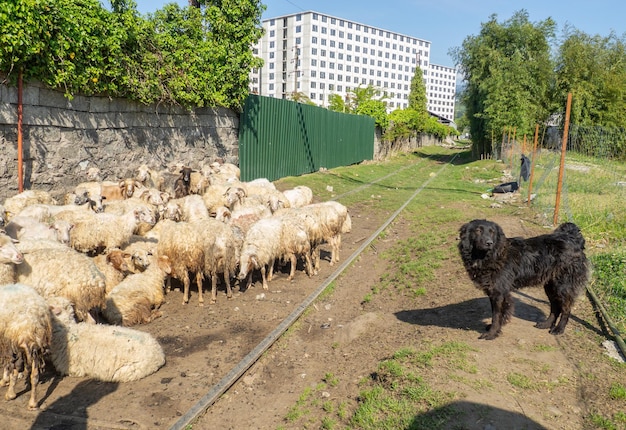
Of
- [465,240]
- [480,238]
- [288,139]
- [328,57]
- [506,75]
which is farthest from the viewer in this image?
[328,57]

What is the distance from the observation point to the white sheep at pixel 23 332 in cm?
432

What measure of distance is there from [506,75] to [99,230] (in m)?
35.3

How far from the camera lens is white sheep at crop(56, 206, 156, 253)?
761cm

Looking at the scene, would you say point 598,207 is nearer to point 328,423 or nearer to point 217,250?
point 217,250

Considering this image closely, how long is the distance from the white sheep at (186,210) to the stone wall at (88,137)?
235 centimetres

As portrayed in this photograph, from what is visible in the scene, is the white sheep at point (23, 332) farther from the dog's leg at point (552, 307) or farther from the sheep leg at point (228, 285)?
the dog's leg at point (552, 307)

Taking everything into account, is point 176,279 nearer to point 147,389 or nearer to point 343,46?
point 147,389

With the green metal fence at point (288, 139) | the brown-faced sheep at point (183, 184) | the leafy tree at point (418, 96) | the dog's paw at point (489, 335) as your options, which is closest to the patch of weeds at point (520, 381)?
the dog's paw at point (489, 335)

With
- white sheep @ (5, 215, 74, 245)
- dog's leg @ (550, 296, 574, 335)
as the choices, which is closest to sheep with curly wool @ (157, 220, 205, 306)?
white sheep @ (5, 215, 74, 245)

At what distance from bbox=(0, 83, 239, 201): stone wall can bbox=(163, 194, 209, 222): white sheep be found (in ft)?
7.73

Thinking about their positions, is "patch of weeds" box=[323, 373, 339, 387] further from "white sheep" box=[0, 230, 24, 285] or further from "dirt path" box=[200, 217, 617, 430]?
"white sheep" box=[0, 230, 24, 285]

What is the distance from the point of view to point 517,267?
5.61m

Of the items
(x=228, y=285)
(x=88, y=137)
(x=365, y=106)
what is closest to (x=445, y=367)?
(x=228, y=285)

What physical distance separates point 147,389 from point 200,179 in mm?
7359
